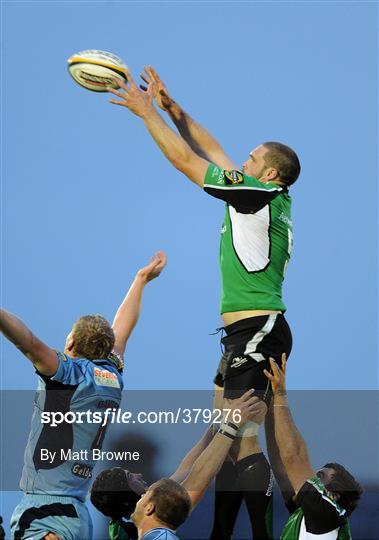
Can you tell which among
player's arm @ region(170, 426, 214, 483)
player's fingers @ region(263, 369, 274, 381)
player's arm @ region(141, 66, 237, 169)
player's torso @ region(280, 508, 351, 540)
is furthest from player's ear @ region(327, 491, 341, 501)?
player's arm @ region(141, 66, 237, 169)

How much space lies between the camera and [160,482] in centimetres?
929

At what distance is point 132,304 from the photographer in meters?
11.4

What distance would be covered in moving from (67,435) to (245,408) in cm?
153

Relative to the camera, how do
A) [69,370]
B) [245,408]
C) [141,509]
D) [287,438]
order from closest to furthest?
[141,509] < [69,370] < [245,408] < [287,438]

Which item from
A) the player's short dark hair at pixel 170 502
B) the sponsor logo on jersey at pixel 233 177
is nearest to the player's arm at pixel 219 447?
the player's short dark hair at pixel 170 502

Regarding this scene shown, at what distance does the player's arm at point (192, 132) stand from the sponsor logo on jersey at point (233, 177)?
101 cm

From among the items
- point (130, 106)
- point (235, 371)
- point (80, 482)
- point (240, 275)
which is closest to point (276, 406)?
point (235, 371)

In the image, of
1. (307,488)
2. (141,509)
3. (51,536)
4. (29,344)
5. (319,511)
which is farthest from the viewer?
(307,488)

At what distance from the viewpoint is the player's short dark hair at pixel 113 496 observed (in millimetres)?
10375

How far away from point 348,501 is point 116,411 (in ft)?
6.79

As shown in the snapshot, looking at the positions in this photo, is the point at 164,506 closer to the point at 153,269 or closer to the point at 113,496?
the point at 113,496

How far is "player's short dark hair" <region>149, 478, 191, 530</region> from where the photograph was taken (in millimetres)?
9125

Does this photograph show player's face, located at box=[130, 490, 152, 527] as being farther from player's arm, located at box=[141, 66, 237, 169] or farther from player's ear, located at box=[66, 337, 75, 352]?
player's arm, located at box=[141, 66, 237, 169]

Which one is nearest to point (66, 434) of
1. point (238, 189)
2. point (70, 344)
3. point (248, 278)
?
point (70, 344)
